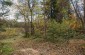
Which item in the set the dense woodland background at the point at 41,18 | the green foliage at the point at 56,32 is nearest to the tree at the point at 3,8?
the green foliage at the point at 56,32

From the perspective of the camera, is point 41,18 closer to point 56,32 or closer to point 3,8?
point 56,32

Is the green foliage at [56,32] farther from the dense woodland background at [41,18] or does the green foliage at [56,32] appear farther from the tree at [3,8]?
the tree at [3,8]

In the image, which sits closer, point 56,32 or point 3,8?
point 3,8

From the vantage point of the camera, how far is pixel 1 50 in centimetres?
889

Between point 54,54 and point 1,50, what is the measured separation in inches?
160

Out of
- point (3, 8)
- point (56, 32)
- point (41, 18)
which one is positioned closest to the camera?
point (3, 8)

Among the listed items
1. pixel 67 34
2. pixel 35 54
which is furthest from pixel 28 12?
pixel 35 54

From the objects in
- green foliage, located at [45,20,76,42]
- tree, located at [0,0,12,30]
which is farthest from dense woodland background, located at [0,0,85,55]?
tree, located at [0,0,12,30]

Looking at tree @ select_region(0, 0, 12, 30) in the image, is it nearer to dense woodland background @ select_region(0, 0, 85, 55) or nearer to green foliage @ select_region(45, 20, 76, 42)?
green foliage @ select_region(45, 20, 76, 42)

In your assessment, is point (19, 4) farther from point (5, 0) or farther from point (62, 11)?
point (5, 0)

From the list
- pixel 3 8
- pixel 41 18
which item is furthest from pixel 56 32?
pixel 3 8

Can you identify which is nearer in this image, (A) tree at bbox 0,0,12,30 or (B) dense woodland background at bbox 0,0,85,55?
(A) tree at bbox 0,0,12,30

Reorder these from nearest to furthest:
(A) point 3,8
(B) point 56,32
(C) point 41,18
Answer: (A) point 3,8 < (B) point 56,32 < (C) point 41,18

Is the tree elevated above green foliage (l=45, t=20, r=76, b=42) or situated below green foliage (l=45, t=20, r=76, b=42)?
above
